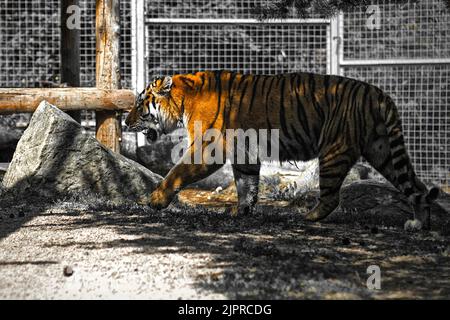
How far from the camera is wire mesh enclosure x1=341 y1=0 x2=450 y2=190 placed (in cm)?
1047

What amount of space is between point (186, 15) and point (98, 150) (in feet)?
14.3

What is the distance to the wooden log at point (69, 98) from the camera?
867 cm

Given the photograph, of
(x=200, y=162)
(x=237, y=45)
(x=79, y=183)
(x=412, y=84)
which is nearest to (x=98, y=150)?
(x=79, y=183)

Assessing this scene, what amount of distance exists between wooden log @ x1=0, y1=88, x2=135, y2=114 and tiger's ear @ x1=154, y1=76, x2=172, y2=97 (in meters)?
1.78

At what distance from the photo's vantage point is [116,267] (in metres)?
4.45

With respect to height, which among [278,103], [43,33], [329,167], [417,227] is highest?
[43,33]

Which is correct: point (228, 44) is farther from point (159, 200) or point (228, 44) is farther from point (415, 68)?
point (159, 200)

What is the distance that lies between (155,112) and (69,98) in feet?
6.58

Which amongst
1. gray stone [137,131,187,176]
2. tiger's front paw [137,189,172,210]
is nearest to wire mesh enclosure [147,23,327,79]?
gray stone [137,131,187,176]

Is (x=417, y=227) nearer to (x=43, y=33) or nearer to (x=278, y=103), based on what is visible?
(x=278, y=103)

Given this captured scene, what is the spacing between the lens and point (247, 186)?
6.80 metres

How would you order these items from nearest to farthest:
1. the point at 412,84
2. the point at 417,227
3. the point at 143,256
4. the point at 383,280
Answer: the point at 383,280, the point at 143,256, the point at 417,227, the point at 412,84

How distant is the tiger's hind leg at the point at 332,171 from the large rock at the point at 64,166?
7.32 feet

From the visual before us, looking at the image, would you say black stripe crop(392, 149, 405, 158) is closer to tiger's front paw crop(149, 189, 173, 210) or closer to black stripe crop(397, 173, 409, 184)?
black stripe crop(397, 173, 409, 184)
